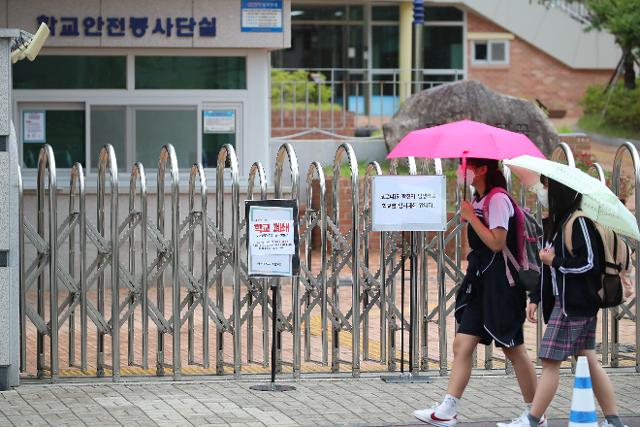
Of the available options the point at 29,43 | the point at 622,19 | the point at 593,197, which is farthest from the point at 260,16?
the point at 622,19

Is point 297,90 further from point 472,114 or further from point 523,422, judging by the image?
point 523,422

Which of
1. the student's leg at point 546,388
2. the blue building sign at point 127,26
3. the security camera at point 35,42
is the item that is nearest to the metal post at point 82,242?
the security camera at point 35,42

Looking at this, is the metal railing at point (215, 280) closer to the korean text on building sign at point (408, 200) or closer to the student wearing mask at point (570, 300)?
the korean text on building sign at point (408, 200)

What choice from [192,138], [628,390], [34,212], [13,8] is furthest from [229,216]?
[628,390]

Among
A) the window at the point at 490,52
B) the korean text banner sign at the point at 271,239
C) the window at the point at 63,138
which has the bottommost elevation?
the korean text banner sign at the point at 271,239

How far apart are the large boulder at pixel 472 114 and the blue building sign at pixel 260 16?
591cm

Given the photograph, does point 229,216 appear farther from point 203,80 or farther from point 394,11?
point 394,11

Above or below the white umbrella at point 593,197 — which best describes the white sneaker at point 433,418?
below

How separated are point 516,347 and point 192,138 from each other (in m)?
8.67

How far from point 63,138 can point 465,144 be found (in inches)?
335

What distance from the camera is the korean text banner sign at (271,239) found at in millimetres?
9945

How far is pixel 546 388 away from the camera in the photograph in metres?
8.31

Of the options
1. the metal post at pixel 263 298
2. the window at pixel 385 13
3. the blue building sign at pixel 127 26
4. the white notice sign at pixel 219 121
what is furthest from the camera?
the window at pixel 385 13

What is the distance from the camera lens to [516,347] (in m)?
8.77
